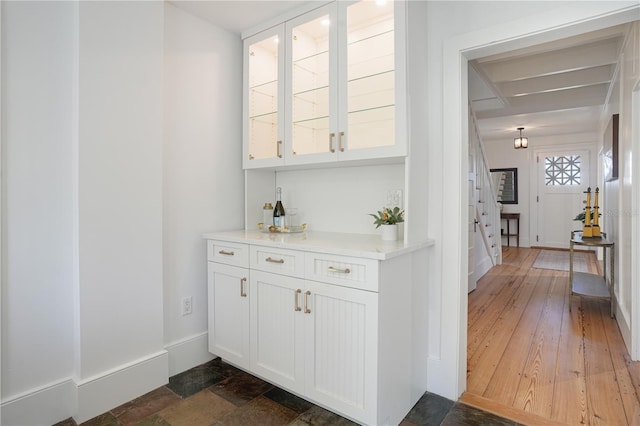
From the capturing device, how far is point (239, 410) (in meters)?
1.92

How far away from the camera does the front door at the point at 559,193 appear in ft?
24.1

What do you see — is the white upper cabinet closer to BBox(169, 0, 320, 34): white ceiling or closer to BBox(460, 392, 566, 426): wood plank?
BBox(169, 0, 320, 34): white ceiling

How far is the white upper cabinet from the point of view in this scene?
190 centimetres

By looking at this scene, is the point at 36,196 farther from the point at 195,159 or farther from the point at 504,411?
the point at 504,411

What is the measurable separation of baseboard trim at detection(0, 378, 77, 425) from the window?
881 centimetres

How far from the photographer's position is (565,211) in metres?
7.56

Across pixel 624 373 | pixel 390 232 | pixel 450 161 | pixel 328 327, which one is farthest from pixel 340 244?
pixel 624 373

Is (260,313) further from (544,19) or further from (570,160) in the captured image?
(570,160)

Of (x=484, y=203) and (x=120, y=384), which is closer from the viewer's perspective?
(x=120, y=384)

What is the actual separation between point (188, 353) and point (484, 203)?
4476mm

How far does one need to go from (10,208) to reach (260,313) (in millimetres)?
1354

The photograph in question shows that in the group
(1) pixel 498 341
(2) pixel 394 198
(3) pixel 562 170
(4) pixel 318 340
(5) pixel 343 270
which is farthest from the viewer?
(3) pixel 562 170

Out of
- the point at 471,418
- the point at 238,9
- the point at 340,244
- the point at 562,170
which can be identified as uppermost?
the point at 238,9

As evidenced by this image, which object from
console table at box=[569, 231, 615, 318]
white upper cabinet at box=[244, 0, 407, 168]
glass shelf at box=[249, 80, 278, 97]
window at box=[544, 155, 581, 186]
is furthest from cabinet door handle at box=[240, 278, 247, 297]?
window at box=[544, 155, 581, 186]
